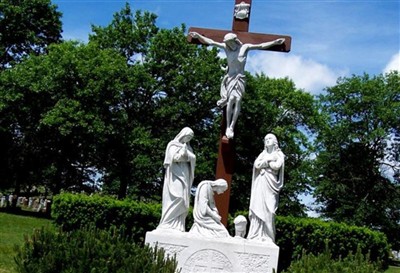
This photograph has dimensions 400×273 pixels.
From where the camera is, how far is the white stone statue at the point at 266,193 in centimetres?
1015

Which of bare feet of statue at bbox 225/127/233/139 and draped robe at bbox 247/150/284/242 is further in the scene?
bare feet of statue at bbox 225/127/233/139

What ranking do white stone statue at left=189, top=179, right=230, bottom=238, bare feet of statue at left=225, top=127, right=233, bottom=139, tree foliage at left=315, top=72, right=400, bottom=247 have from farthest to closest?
tree foliage at left=315, top=72, right=400, bottom=247, bare feet of statue at left=225, top=127, right=233, bottom=139, white stone statue at left=189, top=179, right=230, bottom=238

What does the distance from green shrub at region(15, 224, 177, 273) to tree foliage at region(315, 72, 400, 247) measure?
85.2ft

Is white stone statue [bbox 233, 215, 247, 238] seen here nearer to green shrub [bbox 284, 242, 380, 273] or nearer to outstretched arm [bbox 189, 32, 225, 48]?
outstretched arm [bbox 189, 32, 225, 48]

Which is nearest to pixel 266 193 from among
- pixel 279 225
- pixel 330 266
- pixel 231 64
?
pixel 231 64

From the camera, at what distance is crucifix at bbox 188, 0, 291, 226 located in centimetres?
1176

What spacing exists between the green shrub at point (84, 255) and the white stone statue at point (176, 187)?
4.79 m

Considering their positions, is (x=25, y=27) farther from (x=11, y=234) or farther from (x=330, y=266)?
(x=330, y=266)

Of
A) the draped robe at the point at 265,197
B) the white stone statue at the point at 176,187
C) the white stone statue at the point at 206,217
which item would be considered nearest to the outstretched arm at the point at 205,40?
the white stone statue at the point at 176,187

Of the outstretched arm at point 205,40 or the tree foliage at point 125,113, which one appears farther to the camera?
the tree foliage at point 125,113

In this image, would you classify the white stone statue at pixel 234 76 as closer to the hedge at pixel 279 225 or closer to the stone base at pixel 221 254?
the stone base at pixel 221 254

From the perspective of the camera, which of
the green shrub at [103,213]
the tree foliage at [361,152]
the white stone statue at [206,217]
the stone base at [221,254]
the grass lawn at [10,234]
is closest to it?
the stone base at [221,254]

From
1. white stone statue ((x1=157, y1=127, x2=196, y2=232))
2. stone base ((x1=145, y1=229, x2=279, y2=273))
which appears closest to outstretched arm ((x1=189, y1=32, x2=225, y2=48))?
white stone statue ((x1=157, y1=127, x2=196, y2=232))

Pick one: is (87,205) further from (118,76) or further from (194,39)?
Answer: (118,76)
